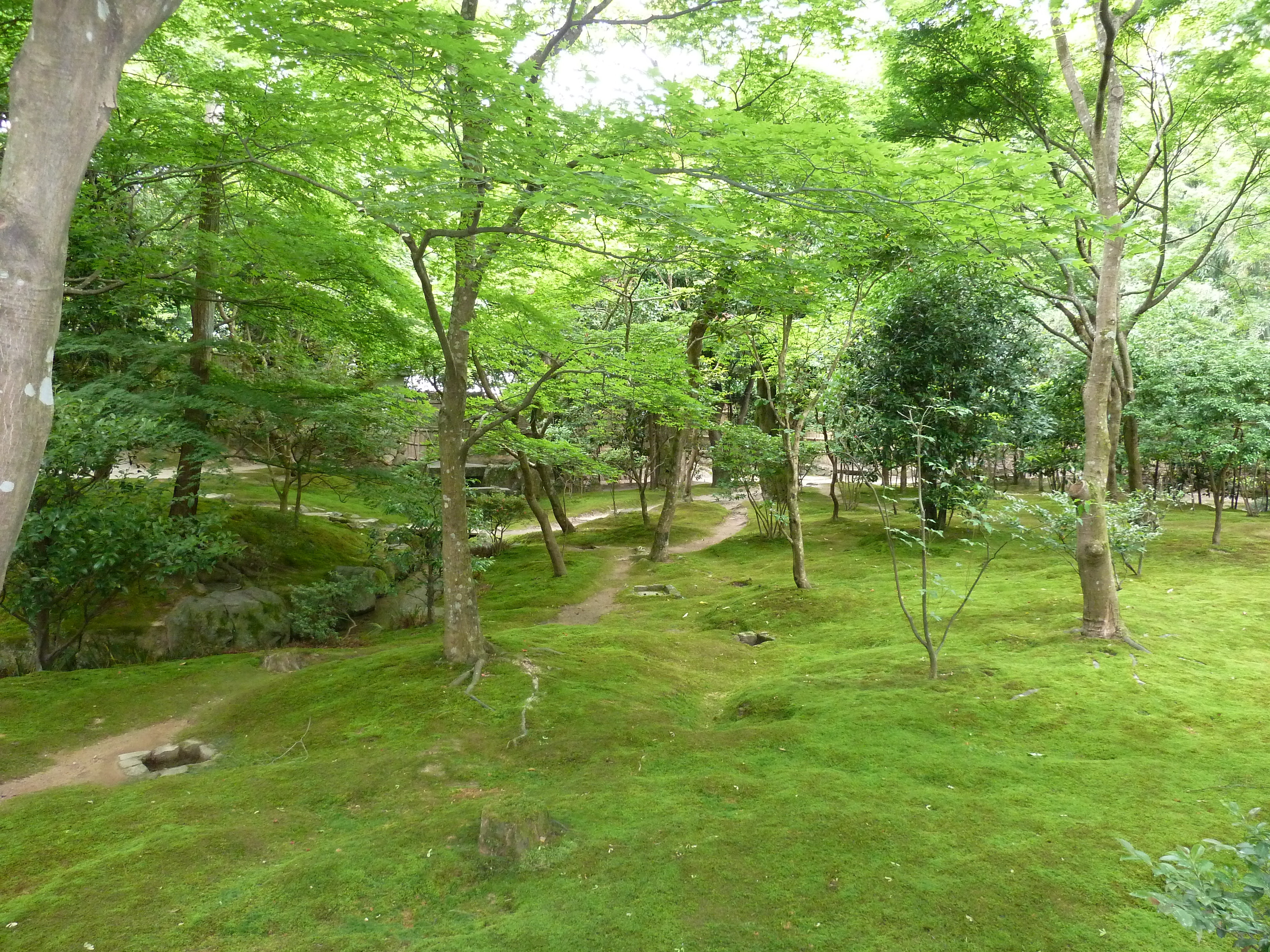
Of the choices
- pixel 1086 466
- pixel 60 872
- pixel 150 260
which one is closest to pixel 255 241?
pixel 150 260

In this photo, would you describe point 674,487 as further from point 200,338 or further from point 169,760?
point 169,760

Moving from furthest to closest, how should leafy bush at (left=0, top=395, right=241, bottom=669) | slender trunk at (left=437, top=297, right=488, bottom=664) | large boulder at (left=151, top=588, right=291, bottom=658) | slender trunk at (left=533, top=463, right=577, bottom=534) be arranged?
slender trunk at (left=533, top=463, right=577, bottom=534)
large boulder at (left=151, top=588, right=291, bottom=658)
slender trunk at (left=437, top=297, right=488, bottom=664)
leafy bush at (left=0, top=395, right=241, bottom=669)

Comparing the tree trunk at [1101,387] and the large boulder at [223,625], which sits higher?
the tree trunk at [1101,387]

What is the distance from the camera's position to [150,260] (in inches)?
337

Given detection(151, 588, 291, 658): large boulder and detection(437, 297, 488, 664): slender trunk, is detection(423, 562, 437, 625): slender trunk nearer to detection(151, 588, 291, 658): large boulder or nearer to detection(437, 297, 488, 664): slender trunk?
detection(151, 588, 291, 658): large boulder

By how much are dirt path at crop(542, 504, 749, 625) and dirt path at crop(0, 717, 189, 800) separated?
19.4 ft

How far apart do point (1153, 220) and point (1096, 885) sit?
14.1m

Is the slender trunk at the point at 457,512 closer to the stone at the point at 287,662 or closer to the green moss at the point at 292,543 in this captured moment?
the stone at the point at 287,662

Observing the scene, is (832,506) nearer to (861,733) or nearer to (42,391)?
(861,733)

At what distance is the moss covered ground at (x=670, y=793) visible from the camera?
→ 11.8 ft

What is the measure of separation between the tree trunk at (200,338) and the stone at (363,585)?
8.93ft

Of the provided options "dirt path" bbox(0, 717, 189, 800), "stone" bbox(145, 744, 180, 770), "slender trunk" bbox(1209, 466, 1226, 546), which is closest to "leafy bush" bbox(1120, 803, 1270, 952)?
"dirt path" bbox(0, 717, 189, 800)

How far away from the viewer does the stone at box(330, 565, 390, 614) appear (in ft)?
41.5

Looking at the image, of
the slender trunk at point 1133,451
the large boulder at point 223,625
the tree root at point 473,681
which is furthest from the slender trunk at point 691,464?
the tree root at point 473,681
